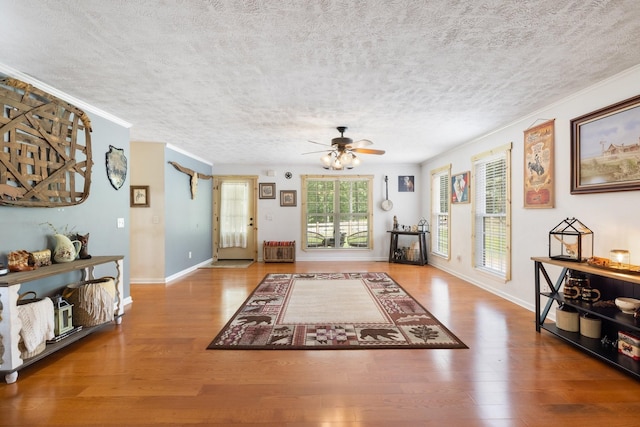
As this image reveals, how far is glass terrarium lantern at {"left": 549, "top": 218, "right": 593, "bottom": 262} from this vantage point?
284 cm

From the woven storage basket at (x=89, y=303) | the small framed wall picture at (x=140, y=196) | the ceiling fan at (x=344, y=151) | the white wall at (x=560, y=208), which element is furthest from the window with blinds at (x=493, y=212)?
the small framed wall picture at (x=140, y=196)

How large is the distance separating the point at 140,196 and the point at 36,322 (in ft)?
10.6

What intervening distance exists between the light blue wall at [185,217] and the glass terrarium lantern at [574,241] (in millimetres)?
5575

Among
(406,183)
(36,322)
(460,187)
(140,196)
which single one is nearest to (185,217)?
(140,196)

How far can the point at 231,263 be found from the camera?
281 inches

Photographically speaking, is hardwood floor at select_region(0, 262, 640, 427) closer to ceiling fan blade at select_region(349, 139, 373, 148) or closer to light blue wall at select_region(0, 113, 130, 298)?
light blue wall at select_region(0, 113, 130, 298)

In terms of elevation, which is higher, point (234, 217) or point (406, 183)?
point (406, 183)

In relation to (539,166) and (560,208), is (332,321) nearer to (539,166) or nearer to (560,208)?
(560,208)

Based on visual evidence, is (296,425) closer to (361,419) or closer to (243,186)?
(361,419)

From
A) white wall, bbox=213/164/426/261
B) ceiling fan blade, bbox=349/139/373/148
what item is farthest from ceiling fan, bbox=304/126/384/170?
white wall, bbox=213/164/426/261

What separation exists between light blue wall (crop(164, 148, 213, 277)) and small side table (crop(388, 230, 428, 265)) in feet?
14.7

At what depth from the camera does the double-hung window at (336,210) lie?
770 cm

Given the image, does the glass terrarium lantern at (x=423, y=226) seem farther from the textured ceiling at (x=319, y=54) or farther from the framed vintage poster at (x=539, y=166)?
the textured ceiling at (x=319, y=54)

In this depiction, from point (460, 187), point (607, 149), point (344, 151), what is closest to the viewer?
point (607, 149)
